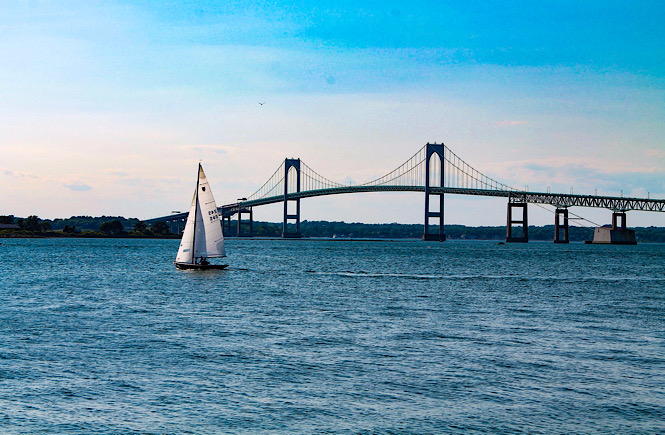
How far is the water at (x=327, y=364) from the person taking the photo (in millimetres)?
13156

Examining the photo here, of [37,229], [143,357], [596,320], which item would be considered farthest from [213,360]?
[37,229]

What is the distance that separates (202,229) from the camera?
49.0m

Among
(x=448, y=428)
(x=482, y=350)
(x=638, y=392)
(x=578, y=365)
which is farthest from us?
(x=482, y=350)

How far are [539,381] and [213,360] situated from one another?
740 centimetres

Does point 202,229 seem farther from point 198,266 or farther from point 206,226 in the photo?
point 198,266

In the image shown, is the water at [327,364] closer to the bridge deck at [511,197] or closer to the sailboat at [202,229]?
the sailboat at [202,229]

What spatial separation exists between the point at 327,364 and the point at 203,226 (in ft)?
106

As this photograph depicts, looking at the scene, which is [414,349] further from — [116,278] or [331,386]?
[116,278]

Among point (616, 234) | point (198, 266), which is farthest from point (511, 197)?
point (198, 266)

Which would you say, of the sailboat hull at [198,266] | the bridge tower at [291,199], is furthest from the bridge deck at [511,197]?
the sailboat hull at [198,266]

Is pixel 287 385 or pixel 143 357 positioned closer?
pixel 287 385

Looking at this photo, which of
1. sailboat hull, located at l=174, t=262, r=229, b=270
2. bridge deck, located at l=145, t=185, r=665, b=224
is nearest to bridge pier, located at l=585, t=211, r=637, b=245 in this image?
bridge deck, located at l=145, t=185, r=665, b=224

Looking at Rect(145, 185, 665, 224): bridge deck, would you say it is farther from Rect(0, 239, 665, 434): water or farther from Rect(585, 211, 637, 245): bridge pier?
Rect(0, 239, 665, 434): water

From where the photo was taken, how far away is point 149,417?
13.1 metres
